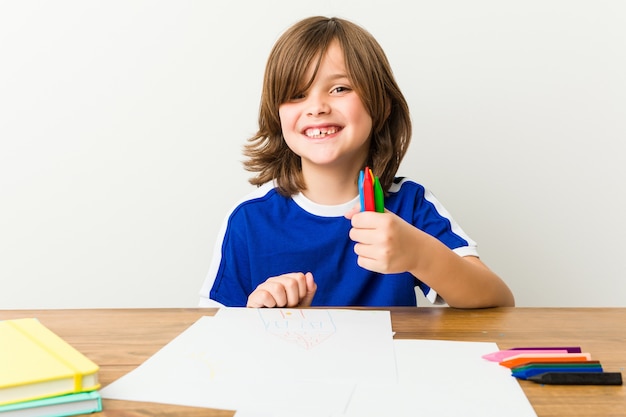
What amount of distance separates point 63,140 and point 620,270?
1.34 metres

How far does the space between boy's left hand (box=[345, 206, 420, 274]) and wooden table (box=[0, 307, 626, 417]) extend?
0.21 ft

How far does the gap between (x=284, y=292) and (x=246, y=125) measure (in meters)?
0.77

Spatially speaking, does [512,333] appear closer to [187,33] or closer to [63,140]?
[187,33]

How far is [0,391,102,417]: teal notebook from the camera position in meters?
0.47

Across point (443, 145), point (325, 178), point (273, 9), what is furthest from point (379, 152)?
point (273, 9)

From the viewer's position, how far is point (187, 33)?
5.11 ft

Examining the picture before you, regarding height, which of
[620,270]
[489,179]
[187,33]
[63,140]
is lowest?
[620,270]

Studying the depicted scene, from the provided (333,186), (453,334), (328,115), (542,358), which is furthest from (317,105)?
(542,358)

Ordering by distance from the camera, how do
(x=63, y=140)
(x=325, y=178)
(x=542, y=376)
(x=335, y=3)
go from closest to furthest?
(x=542, y=376) → (x=325, y=178) → (x=335, y=3) → (x=63, y=140)

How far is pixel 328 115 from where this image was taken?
3.52 feet

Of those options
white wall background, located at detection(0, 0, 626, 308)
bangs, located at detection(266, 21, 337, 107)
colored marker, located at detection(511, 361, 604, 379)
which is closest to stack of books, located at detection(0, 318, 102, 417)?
colored marker, located at detection(511, 361, 604, 379)

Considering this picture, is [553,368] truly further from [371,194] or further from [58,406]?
[58,406]

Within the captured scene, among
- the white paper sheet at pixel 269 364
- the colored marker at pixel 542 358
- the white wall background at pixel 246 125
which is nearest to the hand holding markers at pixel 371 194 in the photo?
the white paper sheet at pixel 269 364

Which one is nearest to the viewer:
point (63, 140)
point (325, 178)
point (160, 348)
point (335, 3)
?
point (160, 348)
